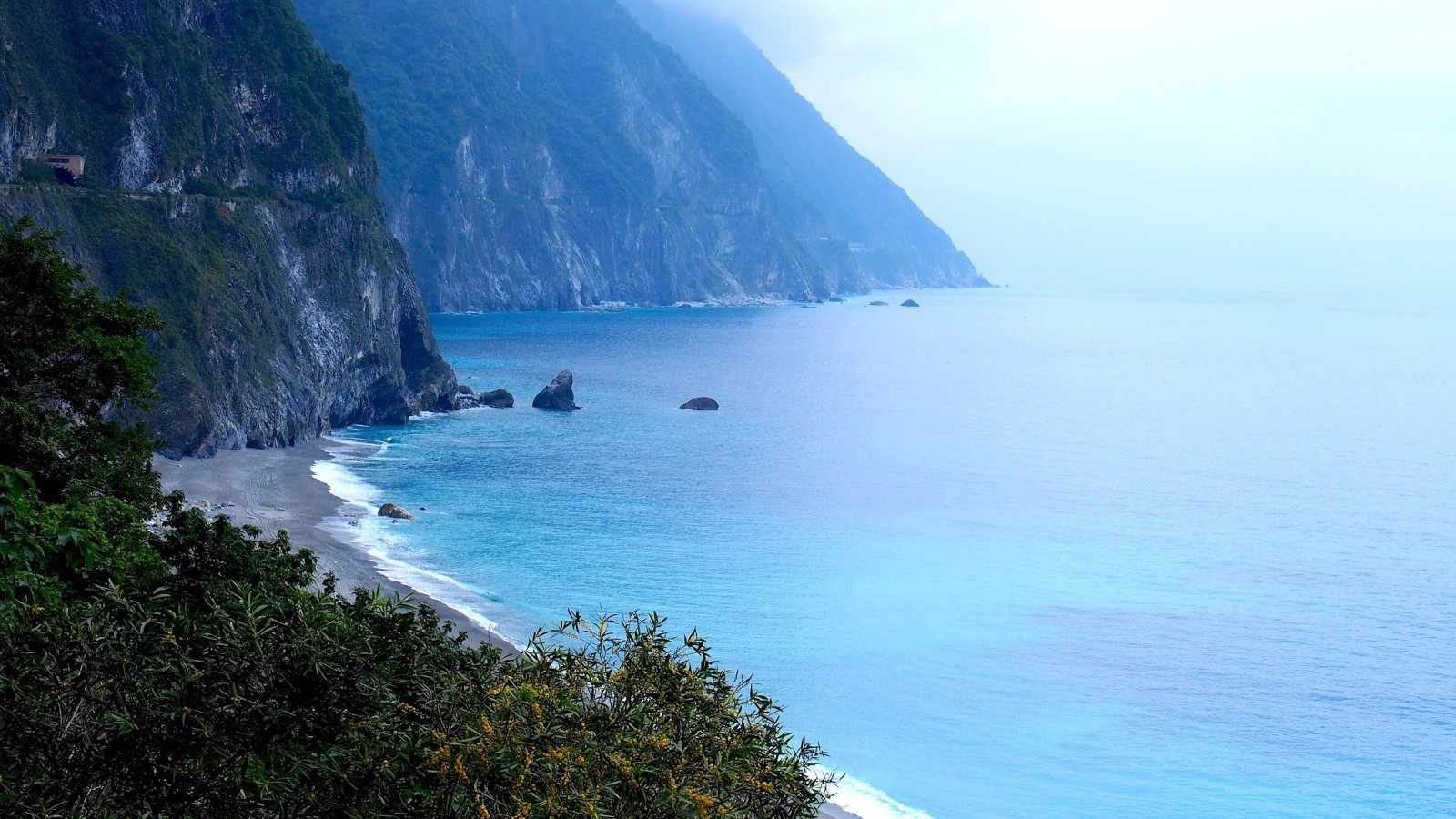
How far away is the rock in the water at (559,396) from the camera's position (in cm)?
9188

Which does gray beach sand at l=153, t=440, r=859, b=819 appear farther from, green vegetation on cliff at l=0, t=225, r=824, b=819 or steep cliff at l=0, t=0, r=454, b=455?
green vegetation on cliff at l=0, t=225, r=824, b=819

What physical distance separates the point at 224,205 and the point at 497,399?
28.5 meters

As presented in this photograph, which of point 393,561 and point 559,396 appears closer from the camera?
point 393,561

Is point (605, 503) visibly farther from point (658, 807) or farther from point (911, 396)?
point (911, 396)

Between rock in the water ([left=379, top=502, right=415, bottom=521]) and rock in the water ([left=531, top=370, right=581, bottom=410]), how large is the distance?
37746 millimetres

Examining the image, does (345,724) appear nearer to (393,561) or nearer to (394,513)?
(393,561)

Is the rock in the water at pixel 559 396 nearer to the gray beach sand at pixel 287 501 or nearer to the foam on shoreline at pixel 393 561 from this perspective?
the foam on shoreline at pixel 393 561

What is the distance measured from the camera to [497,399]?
93.1m

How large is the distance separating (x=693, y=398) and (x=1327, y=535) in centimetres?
5372

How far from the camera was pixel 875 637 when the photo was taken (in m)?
42.5

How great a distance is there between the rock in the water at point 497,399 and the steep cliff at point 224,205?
378 cm

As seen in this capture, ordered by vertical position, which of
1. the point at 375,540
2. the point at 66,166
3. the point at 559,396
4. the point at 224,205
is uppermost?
the point at 66,166

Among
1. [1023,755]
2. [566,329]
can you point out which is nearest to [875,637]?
[1023,755]

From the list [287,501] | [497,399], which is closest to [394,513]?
[287,501]
